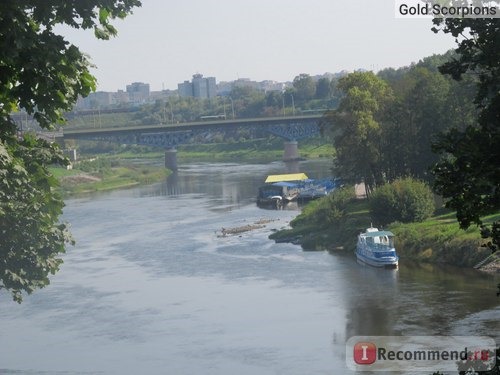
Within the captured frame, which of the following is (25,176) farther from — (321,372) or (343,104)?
(343,104)

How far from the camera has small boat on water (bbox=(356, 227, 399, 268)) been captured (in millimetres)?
55781

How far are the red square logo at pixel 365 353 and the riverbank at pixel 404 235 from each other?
40.5 feet

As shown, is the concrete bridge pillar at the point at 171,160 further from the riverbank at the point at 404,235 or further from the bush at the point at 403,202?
the bush at the point at 403,202

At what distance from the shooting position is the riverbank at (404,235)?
2131 inches

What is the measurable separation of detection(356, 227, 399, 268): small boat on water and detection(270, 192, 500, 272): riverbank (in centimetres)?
141

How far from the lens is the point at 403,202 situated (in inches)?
2547

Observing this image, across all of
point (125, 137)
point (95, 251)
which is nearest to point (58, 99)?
point (95, 251)

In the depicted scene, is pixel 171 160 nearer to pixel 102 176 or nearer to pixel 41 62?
pixel 102 176

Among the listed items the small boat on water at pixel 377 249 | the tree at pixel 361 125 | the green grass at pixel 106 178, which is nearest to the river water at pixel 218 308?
the small boat on water at pixel 377 249

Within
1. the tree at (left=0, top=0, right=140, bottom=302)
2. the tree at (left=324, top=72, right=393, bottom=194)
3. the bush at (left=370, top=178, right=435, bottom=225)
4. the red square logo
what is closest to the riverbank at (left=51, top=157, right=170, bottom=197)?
the tree at (left=324, top=72, right=393, bottom=194)

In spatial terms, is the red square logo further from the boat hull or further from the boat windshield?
the boat windshield

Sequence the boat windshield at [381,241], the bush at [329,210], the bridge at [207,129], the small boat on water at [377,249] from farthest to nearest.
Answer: the bridge at [207,129]
the bush at [329,210]
the boat windshield at [381,241]
the small boat on water at [377,249]

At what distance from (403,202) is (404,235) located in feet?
13.8

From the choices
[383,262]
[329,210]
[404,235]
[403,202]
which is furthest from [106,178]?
[383,262]
